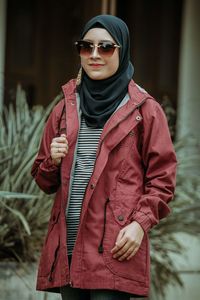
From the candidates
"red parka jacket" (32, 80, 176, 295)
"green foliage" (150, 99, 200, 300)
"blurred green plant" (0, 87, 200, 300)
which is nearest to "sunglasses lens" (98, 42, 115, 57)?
"red parka jacket" (32, 80, 176, 295)

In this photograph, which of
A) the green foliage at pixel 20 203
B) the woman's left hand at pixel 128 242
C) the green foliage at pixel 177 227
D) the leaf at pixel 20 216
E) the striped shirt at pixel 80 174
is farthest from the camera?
the green foliage at pixel 177 227

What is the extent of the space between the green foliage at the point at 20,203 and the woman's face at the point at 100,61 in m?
1.67

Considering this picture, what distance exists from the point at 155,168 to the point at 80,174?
286 millimetres

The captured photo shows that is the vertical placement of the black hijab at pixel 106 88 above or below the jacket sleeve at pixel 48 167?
above

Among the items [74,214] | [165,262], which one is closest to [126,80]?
[74,214]

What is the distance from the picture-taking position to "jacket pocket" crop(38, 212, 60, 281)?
3494 millimetres

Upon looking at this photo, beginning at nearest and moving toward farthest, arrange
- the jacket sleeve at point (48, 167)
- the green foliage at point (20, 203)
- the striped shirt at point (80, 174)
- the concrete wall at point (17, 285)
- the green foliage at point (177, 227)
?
1. the striped shirt at point (80, 174)
2. the jacket sleeve at point (48, 167)
3. the concrete wall at point (17, 285)
4. the green foliage at point (20, 203)
5. the green foliage at point (177, 227)

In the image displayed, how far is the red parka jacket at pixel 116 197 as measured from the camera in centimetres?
338

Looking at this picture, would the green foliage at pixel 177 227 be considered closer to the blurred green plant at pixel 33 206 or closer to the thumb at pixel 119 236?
the blurred green plant at pixel 33 206

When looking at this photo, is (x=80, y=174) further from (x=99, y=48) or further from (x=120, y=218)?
(x=99, y=48)

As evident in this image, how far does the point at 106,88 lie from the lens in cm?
352

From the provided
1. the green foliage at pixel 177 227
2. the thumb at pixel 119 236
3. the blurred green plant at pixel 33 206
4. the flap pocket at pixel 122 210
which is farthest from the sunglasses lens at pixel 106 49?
the green foliage at pixel 177 227

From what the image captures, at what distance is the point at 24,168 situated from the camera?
5422 millimetres

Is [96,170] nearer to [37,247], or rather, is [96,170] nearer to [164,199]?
[164,199]
